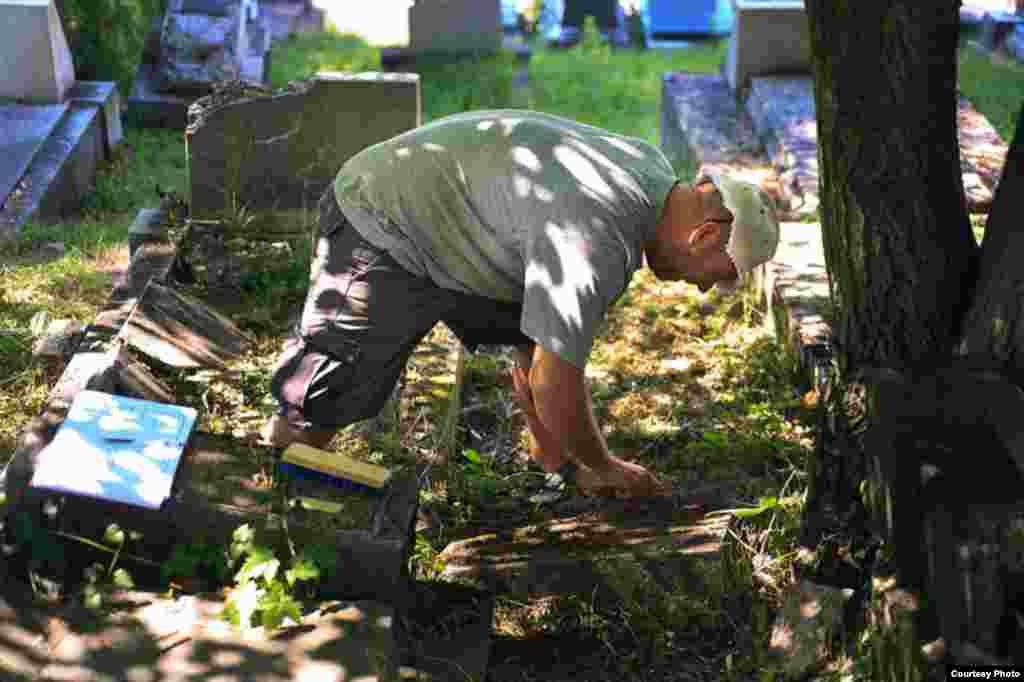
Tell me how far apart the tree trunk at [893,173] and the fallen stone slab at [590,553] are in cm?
78

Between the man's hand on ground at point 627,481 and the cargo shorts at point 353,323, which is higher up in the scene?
the cargo shorts at point 353,323

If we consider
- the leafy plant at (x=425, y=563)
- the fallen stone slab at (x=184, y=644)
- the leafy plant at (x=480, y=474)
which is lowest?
the leafy plant at (x=480, y=474)

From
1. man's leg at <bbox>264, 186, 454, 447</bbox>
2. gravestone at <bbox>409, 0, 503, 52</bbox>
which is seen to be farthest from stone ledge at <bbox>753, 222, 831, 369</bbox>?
gravestone at <bbox>409, 0, 503, 52</bbox>

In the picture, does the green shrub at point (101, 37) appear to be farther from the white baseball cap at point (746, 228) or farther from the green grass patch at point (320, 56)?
the white baseball cap at point (746, 228)

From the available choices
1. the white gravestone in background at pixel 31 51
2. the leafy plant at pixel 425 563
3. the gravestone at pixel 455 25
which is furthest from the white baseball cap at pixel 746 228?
the gravestone at pixel 455 25

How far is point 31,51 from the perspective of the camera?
884cm

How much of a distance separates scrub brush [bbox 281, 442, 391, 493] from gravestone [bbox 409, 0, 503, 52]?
955cm

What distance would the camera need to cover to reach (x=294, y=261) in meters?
6.11

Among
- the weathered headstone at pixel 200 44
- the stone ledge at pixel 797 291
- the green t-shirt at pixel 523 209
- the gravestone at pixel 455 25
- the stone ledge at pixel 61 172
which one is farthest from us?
the gravestone at pixel 455 25

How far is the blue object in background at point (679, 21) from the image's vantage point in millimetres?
15242

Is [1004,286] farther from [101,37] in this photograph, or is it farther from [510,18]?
[510,18]

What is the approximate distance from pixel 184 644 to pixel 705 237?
5.86 ft

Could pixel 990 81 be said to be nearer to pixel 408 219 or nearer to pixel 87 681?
pixel 408 219

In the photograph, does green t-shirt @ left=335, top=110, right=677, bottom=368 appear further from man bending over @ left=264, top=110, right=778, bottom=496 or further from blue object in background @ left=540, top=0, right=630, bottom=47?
blue object in background @ left=540, top=0, right=630, bottom=47
